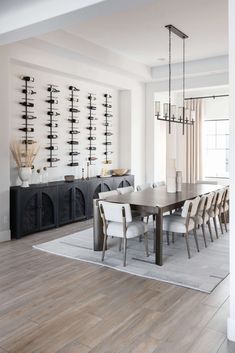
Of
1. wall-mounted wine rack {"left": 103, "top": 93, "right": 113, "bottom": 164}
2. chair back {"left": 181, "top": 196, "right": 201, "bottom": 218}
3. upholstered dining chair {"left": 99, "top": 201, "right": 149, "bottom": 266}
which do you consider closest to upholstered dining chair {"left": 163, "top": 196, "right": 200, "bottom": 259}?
chair back {"left": 181, "top": 196, "right": 201, "bottom": 218}

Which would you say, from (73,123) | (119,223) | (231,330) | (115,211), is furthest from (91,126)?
(231,330)

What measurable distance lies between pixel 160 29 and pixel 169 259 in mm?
3666

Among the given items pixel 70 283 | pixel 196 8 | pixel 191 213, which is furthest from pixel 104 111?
pixel 70 283

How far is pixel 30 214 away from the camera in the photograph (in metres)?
5.68

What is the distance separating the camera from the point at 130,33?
18.7 feet

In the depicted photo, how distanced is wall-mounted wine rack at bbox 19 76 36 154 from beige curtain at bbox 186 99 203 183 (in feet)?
16.8

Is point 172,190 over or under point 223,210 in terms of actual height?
over

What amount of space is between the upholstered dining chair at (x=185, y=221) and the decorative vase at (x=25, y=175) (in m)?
2.45

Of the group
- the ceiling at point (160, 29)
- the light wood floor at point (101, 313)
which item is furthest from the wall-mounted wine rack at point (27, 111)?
the light wood floor at point (101, 313)

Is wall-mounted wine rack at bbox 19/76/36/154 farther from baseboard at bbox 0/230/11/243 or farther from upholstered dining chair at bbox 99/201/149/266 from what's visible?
upholstered dining chair at bbox 99/201/149/266

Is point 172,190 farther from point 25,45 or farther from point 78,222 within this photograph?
point 25,45

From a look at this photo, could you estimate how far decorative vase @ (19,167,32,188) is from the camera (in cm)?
566

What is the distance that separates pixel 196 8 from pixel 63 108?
10.6ft

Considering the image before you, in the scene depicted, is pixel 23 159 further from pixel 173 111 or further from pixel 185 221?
pixel 185 221
